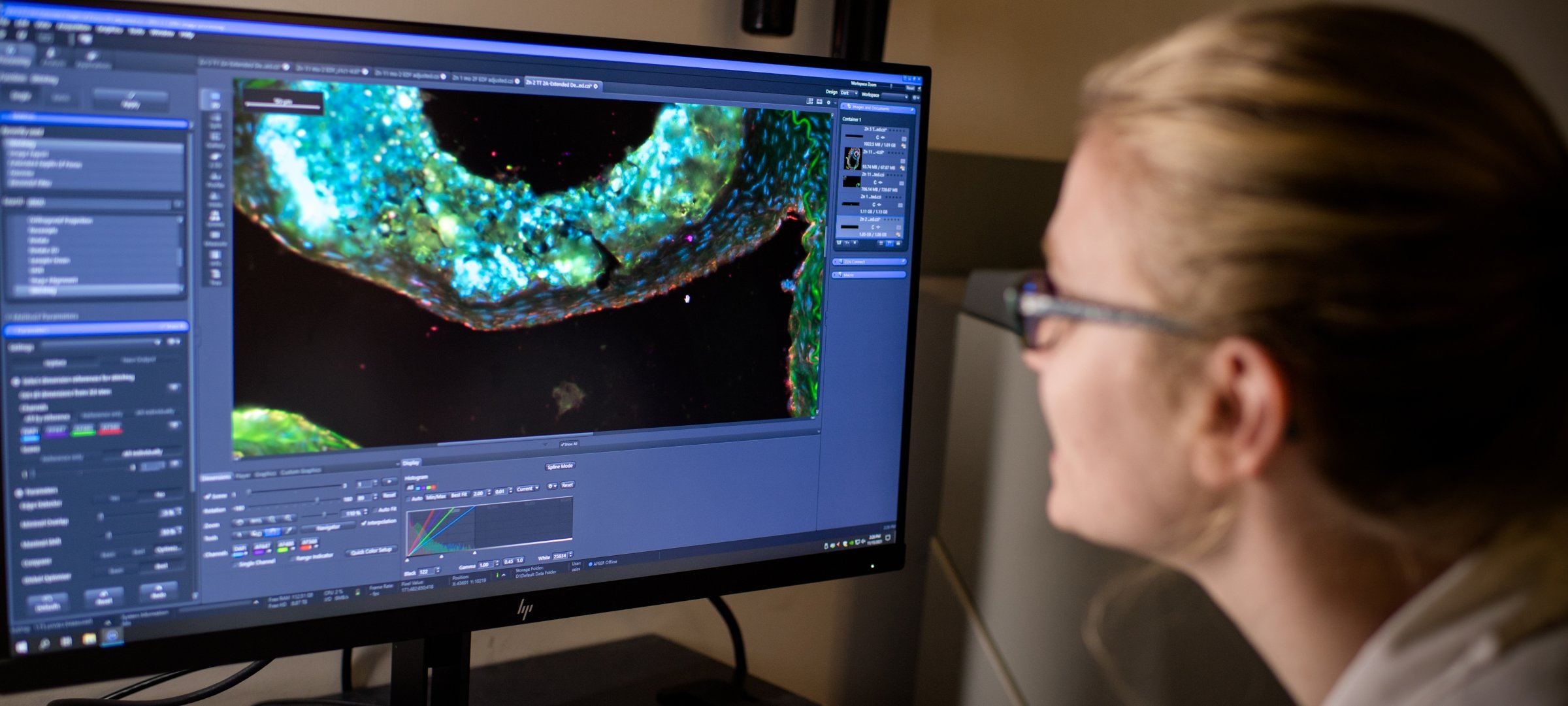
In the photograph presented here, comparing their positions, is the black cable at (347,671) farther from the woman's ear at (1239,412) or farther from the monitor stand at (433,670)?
the woman's ear at (1239,412)

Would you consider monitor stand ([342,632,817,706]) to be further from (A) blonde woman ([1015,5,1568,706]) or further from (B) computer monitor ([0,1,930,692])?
(A) blonde woman ([1015,5,1568,706])

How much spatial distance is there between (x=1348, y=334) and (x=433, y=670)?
644 millimetres

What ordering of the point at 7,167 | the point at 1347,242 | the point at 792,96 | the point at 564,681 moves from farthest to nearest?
the point at 564,681 < the point at 792,96 < the point at 7,167 < the point at 1347,242

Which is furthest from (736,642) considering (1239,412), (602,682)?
(1239,412)

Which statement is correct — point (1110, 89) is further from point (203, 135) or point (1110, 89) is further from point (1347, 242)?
point (203, 135)

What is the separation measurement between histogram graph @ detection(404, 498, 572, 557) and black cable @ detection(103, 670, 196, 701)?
29cm

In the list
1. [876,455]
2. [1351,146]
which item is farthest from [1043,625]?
[1351,146]

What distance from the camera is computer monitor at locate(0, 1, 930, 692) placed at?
587mm

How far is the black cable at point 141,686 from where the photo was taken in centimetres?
82

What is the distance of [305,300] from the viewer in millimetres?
636

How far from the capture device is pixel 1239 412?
51 centimetres

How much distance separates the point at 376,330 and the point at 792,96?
0.33 meters

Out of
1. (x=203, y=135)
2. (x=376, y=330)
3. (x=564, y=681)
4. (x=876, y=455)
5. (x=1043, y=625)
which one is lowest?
(x=564, y=681)

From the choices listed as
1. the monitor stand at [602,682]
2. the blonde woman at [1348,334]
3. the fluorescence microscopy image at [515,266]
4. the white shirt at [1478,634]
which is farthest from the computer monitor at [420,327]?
the white shirt at [1478,634]
